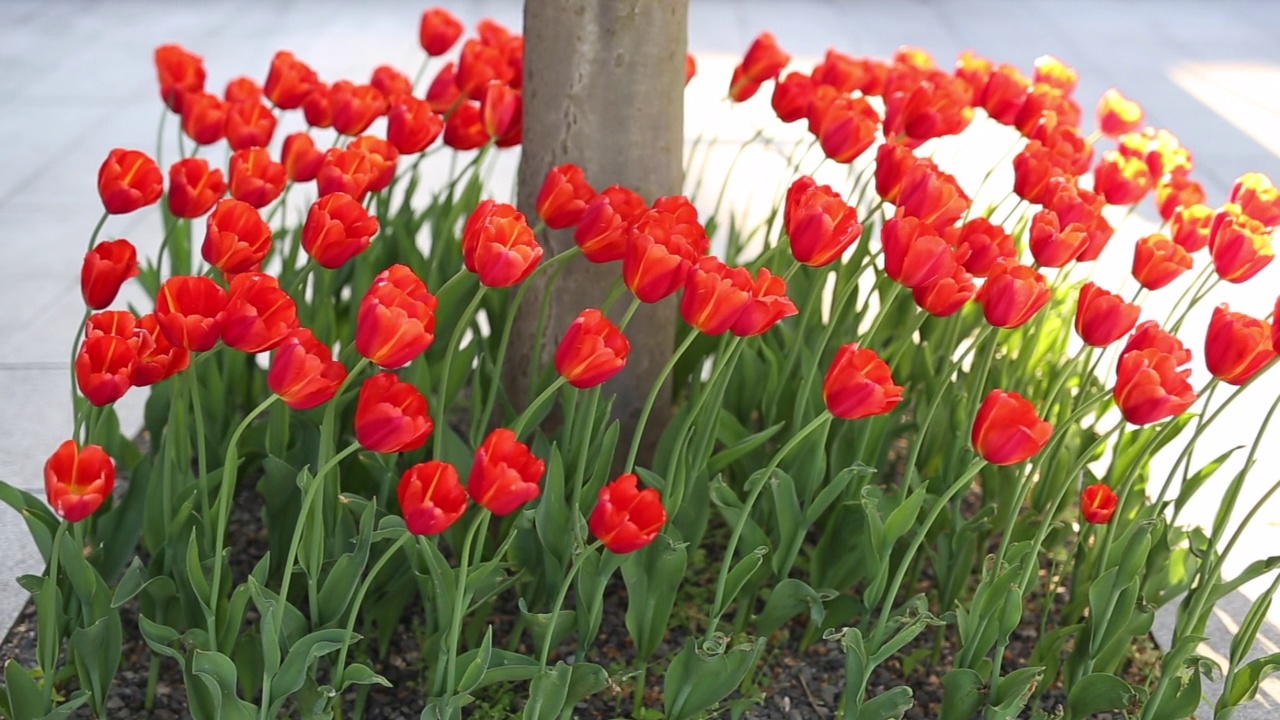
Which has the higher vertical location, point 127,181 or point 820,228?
point 820,228

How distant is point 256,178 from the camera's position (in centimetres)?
152

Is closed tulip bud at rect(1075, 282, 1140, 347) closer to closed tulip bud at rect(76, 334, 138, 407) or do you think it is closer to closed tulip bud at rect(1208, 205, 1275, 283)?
closed tulip bud at rect(1208, 205, 1275, 283)

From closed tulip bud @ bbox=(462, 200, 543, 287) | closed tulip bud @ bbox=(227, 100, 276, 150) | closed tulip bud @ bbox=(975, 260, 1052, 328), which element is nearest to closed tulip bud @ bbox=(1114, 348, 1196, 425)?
closed tulip bud @ bbox=(975, 260, 1052, 328)

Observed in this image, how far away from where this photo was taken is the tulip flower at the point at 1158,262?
149 centimetres

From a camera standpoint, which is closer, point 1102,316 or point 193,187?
point 1102,316

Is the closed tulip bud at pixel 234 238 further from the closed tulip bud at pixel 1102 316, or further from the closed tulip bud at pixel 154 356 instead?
the closed tulip bud at pixel 1102 316

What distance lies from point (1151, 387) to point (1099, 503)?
24 cm

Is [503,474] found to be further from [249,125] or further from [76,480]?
[249,125]

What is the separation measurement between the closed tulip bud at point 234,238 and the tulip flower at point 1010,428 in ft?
2.39

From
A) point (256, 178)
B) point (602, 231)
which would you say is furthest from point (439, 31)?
point (602, 231)

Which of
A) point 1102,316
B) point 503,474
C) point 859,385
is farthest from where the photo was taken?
point 1102,316

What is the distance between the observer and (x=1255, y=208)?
1609mm

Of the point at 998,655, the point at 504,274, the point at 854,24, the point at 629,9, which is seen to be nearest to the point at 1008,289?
the point at 998,655

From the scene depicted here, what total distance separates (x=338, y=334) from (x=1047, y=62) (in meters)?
1.16
